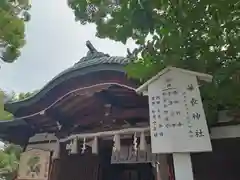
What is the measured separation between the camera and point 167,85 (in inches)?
135

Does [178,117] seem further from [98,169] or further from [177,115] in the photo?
[98,169]

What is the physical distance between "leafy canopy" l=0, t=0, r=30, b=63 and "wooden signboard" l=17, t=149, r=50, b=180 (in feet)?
8.20

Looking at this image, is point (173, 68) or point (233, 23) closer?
point (233, 23)

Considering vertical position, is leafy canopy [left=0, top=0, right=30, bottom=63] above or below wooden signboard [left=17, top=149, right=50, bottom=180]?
above

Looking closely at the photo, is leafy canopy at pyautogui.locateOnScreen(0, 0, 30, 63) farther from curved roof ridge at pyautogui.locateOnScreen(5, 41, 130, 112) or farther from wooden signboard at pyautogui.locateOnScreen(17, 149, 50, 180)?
wooden signboard at pyautogui.locateOnScreen(17, 149, 50, 180)

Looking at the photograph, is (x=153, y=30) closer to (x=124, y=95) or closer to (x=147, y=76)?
(x=147, y=76)

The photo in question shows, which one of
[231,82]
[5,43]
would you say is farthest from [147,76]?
[5,43]

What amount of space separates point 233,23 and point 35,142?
6285 mm

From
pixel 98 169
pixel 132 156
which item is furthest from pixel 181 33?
pixel 98 169

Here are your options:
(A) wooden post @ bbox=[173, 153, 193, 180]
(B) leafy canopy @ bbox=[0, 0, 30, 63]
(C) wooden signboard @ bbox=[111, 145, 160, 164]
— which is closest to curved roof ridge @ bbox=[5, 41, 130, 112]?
(B) leafy canopy @ bbox=[0, 0, 30, 63]

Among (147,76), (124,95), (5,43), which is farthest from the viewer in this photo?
(5,43)

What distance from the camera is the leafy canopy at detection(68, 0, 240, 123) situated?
2.97 metres

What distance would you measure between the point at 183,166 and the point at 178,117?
1.85ft

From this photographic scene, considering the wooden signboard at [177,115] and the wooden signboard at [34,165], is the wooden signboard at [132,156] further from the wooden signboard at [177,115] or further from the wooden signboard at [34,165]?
the wooden signboard at [177,115]
